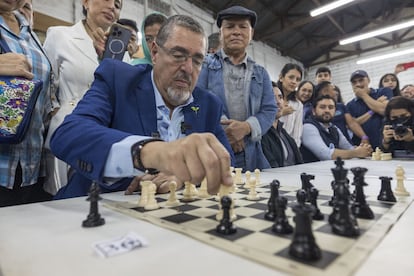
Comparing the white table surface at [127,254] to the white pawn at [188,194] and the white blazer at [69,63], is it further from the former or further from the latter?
the white blazer at [69,63]

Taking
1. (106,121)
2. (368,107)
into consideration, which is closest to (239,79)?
(106,121)

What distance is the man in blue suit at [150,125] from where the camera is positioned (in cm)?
67

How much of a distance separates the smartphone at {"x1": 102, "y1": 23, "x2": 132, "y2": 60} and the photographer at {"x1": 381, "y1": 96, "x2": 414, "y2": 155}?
2577 millimetres

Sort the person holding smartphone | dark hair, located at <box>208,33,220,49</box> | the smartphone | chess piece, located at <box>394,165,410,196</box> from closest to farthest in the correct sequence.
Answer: chess piece, located at <box>394,165,410,196</box> → the person holding smartphone → the smartphone → dark hair, located at <box>208,33,220,49</box>

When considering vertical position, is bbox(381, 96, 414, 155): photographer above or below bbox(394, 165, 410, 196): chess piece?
above

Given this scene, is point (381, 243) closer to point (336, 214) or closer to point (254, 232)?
point (336, 214)

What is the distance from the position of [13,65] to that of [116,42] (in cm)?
62

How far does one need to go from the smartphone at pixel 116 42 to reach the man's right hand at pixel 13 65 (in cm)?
53

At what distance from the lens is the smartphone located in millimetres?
1519

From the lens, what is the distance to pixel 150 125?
1.16 metres

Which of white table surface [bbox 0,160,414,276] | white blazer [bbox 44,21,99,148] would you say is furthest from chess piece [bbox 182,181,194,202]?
white blazer [bbox 44,21,99,148]

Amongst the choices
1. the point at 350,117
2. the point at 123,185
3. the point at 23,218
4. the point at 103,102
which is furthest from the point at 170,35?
the point at 350,117

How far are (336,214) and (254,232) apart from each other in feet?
0.60

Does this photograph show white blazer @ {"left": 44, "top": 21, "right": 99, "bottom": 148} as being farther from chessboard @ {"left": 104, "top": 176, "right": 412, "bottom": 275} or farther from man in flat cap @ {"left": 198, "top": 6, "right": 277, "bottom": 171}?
chessboard @ {"left": 104, "top": 176, "right": 412, "bottom": 275}
